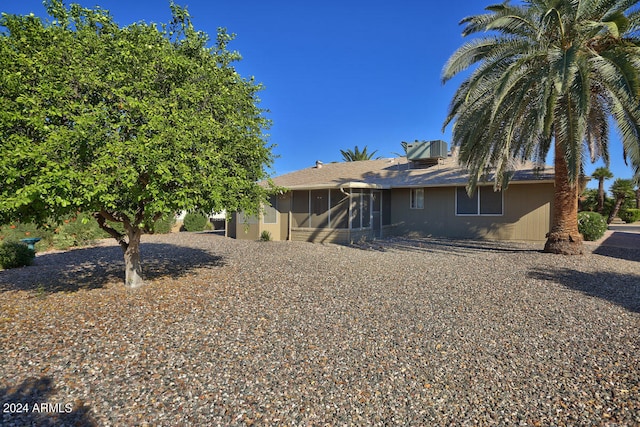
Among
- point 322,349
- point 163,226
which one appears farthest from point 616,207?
point 163,226

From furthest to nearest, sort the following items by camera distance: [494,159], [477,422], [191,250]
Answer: [191,250], [494,159], [477,422]

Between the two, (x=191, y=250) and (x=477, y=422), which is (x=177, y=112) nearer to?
(x=477, y=422)

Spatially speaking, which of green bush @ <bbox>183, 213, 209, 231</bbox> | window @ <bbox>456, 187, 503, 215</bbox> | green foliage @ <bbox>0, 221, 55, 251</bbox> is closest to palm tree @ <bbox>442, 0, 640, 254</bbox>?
window @ <bbox>456, 187, 503, 215</bbox>

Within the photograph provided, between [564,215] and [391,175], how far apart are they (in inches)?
355

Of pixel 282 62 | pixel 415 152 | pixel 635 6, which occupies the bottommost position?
pixel 415 152

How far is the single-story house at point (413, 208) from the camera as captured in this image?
47.4 feet

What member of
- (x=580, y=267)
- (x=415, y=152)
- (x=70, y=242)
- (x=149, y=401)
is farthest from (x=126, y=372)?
(x=415, y=152)

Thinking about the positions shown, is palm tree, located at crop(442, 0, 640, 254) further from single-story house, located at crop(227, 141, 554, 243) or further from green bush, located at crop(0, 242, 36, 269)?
green bush, located at crop(0, 242, 36, 269)

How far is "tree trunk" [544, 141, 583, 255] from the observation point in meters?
10.7

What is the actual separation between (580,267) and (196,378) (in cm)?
989

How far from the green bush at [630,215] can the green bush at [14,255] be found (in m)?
41.1

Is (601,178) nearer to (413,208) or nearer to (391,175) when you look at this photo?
(391,175)

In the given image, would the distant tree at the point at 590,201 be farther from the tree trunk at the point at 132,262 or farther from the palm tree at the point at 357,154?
the tree trunk at the point at 132,262

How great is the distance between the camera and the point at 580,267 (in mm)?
9148
